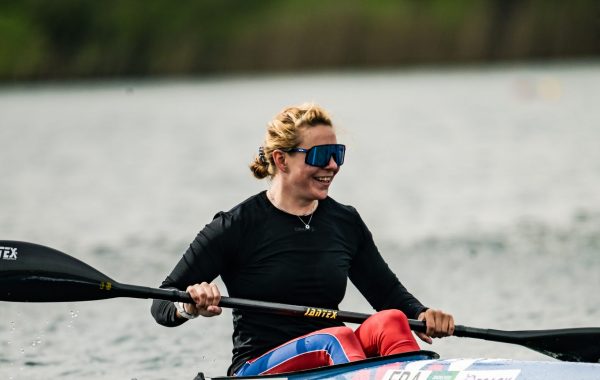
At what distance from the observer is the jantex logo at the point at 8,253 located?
22.4ft

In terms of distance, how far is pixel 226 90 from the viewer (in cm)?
6178

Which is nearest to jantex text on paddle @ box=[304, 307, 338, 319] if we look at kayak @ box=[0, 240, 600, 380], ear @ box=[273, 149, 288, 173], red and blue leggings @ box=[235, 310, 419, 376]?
kayak @ box=[0, 240, 600, 380]

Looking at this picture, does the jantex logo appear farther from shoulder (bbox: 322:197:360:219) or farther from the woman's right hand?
shoulder (bbox: 322:197:360:219)

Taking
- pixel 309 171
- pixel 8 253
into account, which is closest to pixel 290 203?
pixel 309 171

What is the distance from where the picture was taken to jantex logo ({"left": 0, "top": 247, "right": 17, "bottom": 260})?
269 inches

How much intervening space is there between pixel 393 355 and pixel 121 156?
88.1 ft

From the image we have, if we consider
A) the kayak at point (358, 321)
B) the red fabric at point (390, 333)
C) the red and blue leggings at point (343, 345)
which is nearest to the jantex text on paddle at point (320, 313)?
the kayak at point (358, 321)

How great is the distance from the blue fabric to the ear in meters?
0.87

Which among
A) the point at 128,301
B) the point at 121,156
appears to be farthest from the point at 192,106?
the point at 128,301

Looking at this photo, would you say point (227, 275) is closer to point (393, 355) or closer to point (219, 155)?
point (393, 355)

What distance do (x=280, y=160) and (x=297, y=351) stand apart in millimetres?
992

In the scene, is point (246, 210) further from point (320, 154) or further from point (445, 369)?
point (445, 369)

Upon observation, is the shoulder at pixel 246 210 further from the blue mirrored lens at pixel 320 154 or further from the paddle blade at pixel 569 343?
the paddle blade at pixel 569 343

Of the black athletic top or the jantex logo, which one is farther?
the jantex logo
